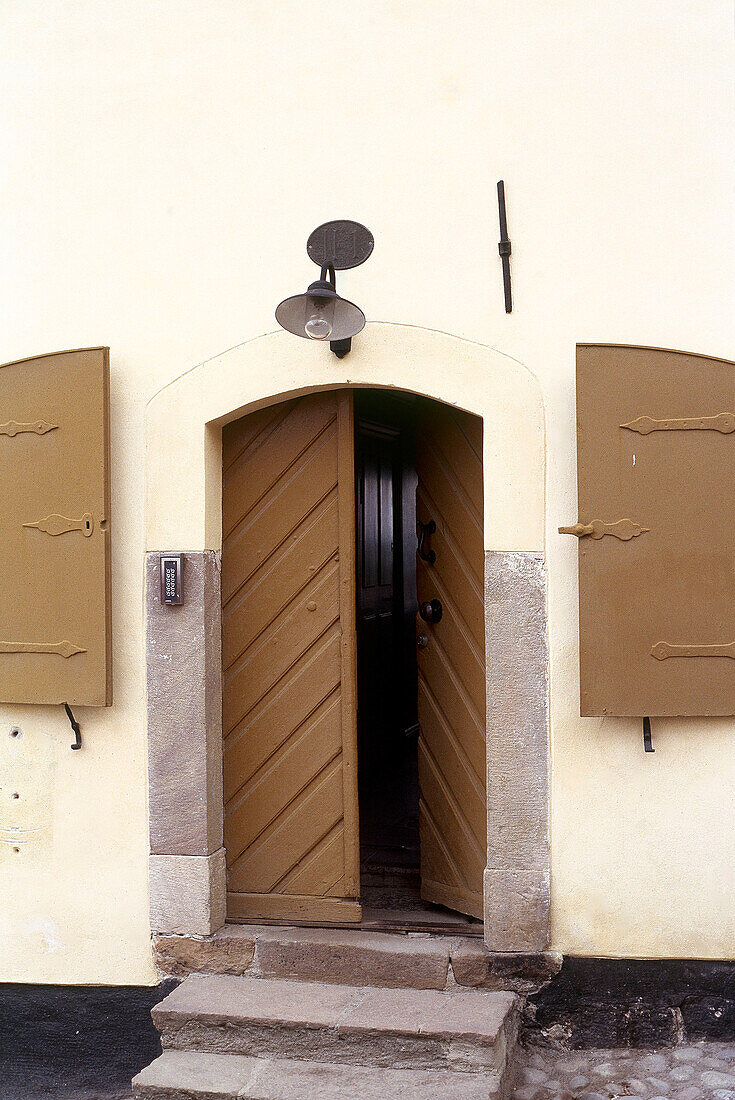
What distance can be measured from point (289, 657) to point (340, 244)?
163 centimetres

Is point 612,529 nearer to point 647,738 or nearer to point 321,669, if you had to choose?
point 647,738

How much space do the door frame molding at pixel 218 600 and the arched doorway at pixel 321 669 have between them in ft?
0.44

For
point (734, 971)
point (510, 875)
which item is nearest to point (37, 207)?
point (510, 875)

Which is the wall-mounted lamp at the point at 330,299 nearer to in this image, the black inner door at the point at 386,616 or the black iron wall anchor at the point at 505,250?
the black iron wall anchor at the point at 505,250

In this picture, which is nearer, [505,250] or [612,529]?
[612,529]

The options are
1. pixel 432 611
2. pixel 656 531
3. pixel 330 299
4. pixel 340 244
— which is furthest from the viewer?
pixel 432 611

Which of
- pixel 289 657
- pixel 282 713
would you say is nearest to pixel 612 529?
pixel 289 657

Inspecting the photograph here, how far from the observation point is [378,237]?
390cm

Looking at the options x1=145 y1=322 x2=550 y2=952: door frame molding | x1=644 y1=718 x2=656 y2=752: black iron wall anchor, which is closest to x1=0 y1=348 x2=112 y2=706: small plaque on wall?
x1=145 y1=322 x2=550 y2=952: door frame molding

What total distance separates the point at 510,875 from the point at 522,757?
0.43 m

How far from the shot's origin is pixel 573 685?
377 cm

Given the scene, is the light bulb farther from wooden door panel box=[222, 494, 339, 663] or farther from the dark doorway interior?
the dark doorway interior

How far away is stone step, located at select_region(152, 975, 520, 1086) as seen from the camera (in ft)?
11.1

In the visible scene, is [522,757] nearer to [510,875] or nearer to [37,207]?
[510,875]
